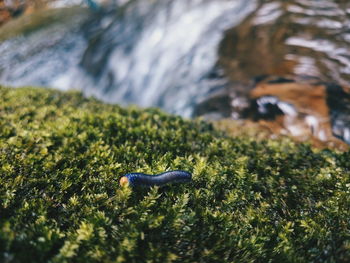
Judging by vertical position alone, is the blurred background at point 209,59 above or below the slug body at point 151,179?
below

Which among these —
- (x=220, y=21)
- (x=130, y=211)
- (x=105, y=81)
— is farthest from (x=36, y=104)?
(x=220, y=21)

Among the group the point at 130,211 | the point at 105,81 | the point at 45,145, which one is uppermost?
the point at 45,145

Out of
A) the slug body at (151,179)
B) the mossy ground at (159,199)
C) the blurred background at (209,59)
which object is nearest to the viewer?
the mossy ground at (159,199)

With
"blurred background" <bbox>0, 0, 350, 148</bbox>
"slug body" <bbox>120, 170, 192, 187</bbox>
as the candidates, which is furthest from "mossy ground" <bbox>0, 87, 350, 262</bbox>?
"blurred background" <bbox>0, 0, 350, 148</bbox>

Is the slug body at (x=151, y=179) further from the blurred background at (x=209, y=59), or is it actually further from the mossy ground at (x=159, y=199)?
the blurred background at (x=209, y=59)

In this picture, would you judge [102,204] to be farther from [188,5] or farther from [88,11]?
[88,11]

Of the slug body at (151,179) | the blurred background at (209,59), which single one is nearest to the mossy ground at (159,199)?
the slug body at (151,179)
